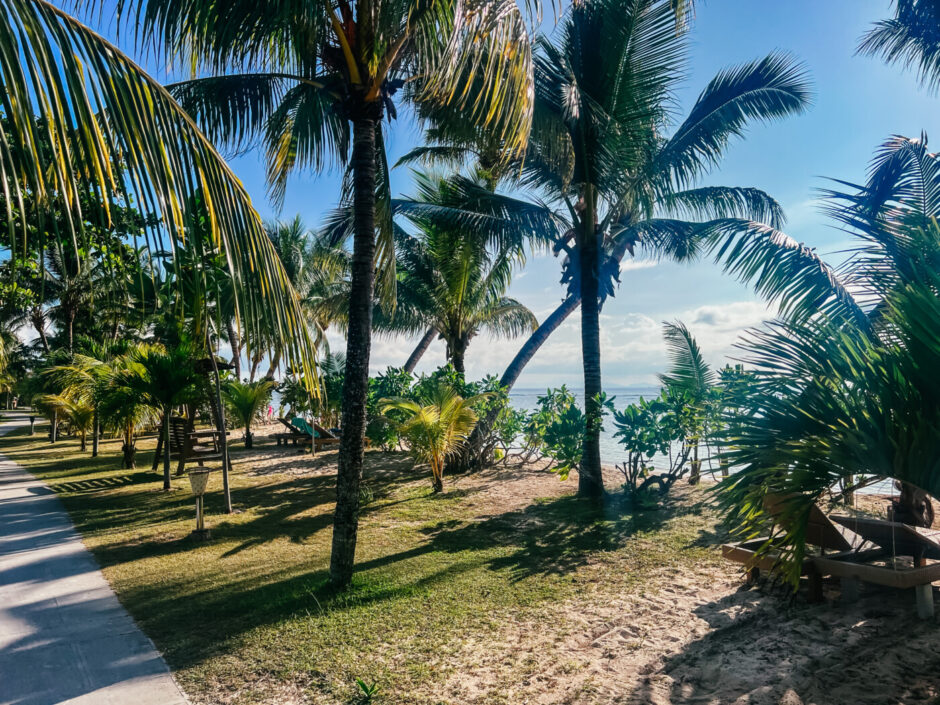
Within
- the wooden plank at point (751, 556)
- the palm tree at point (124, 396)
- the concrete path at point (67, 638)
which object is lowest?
the concrete path at point (67, 638)

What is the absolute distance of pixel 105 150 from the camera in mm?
1739

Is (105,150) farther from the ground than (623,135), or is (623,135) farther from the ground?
(623,135)

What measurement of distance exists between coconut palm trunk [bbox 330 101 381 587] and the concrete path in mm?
1656

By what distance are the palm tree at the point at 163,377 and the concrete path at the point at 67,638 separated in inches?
141

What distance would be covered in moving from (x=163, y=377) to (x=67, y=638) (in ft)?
22.2

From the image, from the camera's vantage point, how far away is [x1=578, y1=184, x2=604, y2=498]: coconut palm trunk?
9078 mm

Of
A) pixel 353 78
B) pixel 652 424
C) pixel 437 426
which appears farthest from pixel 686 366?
pixel 353 78

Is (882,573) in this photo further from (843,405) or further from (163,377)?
(163,377)

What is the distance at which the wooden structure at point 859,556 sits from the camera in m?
4.09

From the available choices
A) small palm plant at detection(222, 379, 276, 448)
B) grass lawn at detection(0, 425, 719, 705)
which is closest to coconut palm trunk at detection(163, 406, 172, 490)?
grass lawn at detection(0, 425, 719, 705)

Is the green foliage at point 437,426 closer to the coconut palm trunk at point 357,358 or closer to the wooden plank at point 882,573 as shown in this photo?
the coconut palm trunk at point 357,358

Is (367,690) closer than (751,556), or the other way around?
(367,690)

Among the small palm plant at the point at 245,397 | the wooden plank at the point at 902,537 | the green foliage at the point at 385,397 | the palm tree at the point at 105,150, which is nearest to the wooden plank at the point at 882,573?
the wooden plank at the point at 902,537

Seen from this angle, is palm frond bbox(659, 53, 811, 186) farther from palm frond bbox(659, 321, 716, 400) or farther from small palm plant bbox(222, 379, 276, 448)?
small palm plant bbox(222, 379, 276, 448)
